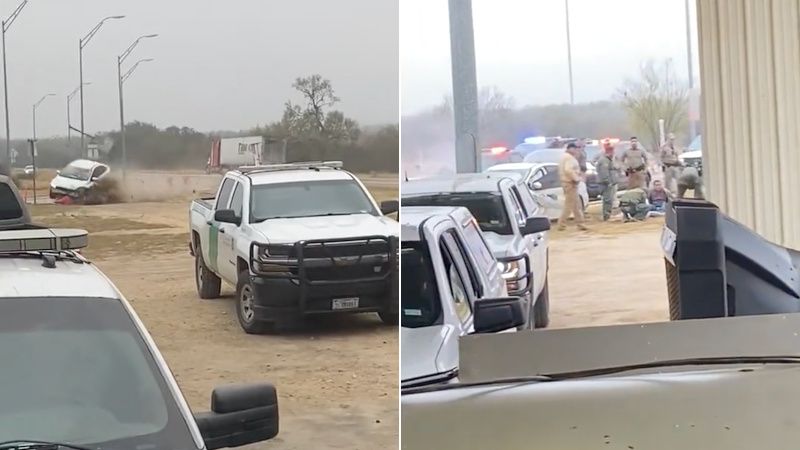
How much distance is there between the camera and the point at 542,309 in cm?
303

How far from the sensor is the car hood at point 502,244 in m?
2.97

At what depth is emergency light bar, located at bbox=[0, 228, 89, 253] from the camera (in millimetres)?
2332

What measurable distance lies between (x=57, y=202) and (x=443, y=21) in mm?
1337

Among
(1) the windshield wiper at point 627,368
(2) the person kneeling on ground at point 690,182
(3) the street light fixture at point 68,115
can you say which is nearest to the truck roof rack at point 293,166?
(3) the street light fixture at point 68,115

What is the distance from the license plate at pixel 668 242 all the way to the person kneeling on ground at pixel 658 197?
0.08m

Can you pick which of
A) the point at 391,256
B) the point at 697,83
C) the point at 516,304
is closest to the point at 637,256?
the point at 516,304

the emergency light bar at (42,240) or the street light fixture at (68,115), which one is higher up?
the street light fixture at (68,115)

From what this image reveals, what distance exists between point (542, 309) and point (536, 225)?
295mm

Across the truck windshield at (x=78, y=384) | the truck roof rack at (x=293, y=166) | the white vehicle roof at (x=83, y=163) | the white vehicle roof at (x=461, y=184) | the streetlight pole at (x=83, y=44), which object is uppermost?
the streetlight pole at (x=83, y=44)

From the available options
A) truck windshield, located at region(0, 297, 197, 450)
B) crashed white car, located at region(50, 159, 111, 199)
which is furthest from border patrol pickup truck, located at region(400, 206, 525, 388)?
crashed white car, located at region(50, 159, 111, 199)

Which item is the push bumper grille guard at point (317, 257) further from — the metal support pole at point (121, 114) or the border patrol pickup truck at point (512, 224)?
the metal support pole at point (121, 114)

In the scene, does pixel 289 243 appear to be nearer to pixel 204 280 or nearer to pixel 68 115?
pixel 204 280

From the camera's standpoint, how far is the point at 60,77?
94.2 inches

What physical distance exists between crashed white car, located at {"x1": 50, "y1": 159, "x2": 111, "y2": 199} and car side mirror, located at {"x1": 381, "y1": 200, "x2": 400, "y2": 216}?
853 millimetres
